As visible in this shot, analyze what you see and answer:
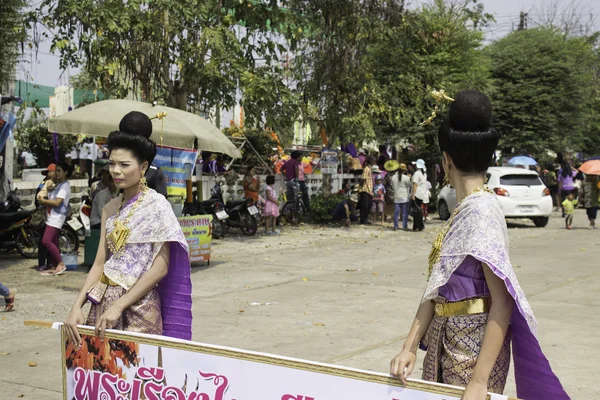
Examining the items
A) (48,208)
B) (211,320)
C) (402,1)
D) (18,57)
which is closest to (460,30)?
(402,1)

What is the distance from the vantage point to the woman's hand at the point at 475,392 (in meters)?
2.75

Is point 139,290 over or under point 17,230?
over

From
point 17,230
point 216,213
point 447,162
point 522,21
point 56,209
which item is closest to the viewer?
point 447,162

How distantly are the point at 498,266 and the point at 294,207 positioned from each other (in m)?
17.2

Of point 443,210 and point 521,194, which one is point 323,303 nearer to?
point 521,194

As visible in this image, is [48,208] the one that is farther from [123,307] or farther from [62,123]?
[123,307]

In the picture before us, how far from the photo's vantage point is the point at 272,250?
Answer: 15195 mm

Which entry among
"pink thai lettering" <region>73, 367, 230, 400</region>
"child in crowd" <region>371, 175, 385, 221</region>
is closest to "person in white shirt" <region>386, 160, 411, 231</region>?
"child in crowd" <region>371, 175, 385, 221</region>

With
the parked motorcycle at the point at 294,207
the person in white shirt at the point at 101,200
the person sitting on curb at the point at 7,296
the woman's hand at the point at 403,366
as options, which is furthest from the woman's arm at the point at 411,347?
the parked motorcycle at the point at 294,207

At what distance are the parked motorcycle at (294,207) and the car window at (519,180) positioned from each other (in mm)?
5207

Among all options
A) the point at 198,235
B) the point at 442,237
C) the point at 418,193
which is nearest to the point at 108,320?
the point at 442,237

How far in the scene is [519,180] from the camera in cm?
2111

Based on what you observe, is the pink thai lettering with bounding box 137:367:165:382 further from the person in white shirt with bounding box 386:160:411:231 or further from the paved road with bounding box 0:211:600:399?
→ the person in white shirt with bounding box 386:160:411:231

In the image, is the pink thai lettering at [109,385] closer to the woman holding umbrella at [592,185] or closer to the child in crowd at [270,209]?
the child in crowd at [270,209]
